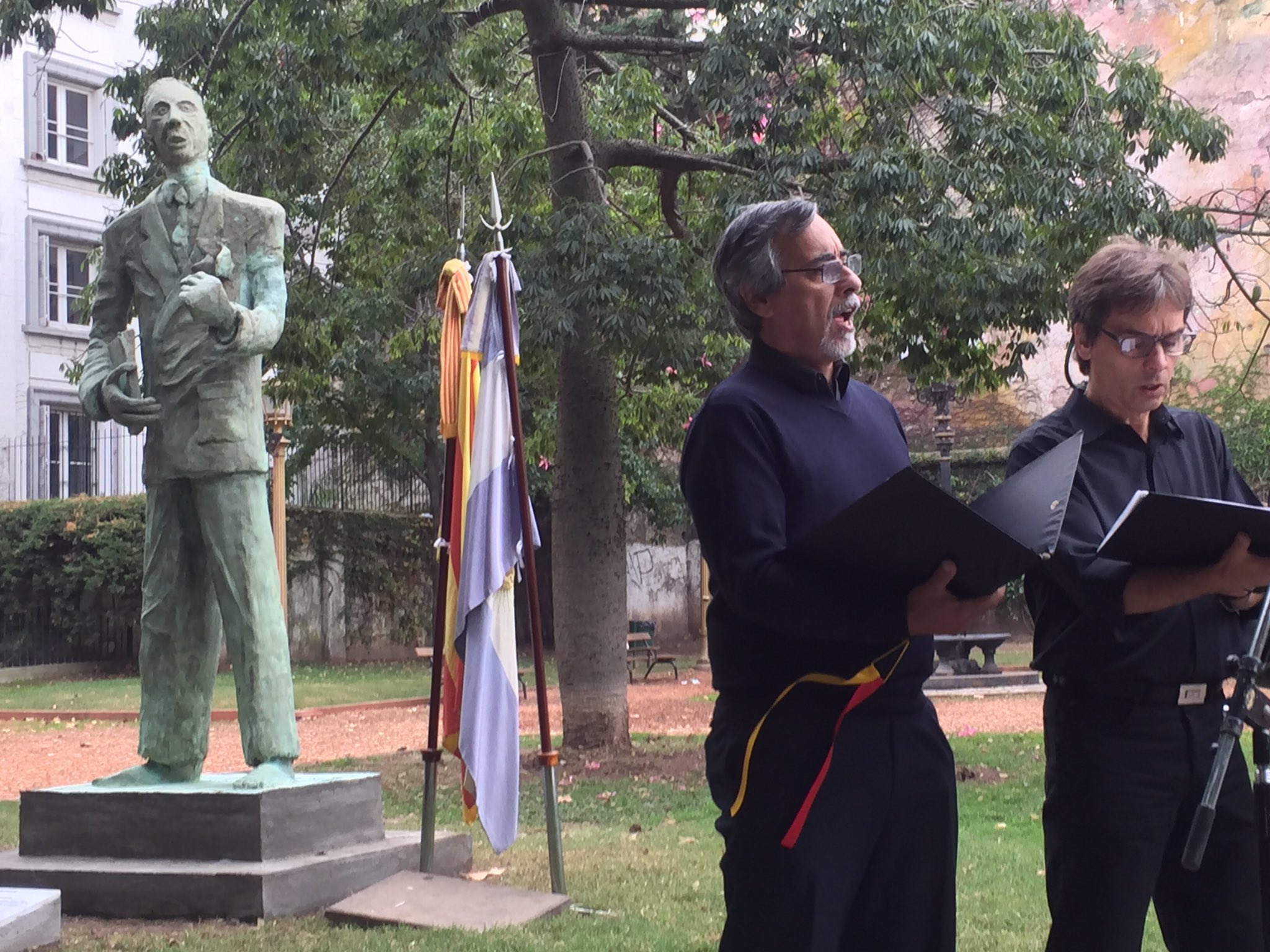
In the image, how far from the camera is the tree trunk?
435 inches

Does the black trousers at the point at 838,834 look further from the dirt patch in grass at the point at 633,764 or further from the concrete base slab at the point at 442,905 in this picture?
the dirt patch in grass at the point at 633,764

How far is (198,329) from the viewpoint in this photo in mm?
6402

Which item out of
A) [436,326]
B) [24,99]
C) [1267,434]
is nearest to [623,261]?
[436,326]

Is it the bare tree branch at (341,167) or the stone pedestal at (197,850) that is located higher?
the bare tree branch at (341,167)

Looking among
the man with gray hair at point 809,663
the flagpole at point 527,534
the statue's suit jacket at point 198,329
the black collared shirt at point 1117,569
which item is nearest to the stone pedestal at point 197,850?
the flagpole at point 527,534

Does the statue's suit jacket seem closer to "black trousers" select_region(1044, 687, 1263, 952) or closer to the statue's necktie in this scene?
the statue's necktie

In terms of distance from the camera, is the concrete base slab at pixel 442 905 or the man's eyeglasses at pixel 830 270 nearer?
the man's eyeglasses at pixel 830 270

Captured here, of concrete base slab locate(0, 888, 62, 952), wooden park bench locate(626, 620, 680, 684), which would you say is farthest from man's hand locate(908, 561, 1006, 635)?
wooden park bench locate(626, 620, 680, 684)

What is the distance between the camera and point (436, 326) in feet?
53.8

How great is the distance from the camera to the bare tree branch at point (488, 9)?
1118 cm

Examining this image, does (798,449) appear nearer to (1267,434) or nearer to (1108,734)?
(1108,734)

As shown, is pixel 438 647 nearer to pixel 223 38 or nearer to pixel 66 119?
pixel 223 38

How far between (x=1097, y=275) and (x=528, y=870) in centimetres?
468

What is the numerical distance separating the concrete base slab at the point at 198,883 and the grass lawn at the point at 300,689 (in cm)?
992
